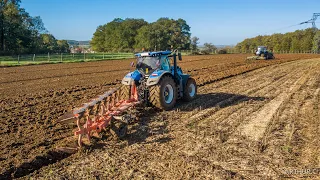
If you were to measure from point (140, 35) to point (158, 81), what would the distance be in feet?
223

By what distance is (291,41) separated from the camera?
88938mm

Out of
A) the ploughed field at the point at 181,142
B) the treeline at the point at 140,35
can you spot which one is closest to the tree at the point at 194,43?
the treeline at the point at 140,35

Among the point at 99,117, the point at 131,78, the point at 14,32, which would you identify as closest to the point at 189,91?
the point at 131,78

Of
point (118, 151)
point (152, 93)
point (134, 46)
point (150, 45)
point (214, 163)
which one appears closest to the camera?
point (214, 163)

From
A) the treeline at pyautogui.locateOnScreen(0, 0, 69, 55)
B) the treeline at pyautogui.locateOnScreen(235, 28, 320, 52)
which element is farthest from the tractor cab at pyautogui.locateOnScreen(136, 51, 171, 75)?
the treeline at pyautogui.locateOnScreen(235, 28, 320, 52)

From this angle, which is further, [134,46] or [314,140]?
[134,46]

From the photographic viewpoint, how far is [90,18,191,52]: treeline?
230 feet

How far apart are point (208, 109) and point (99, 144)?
13.3ft

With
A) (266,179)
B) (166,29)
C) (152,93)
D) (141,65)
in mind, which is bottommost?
(266,179)

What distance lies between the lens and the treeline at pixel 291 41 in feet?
263

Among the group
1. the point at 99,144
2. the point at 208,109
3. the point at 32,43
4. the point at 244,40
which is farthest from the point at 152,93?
the point at 244,40

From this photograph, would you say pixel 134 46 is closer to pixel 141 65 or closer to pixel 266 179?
pixel 141 65

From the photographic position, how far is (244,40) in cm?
11131

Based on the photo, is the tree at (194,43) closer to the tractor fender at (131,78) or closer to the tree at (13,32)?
the tree at (13,32)
